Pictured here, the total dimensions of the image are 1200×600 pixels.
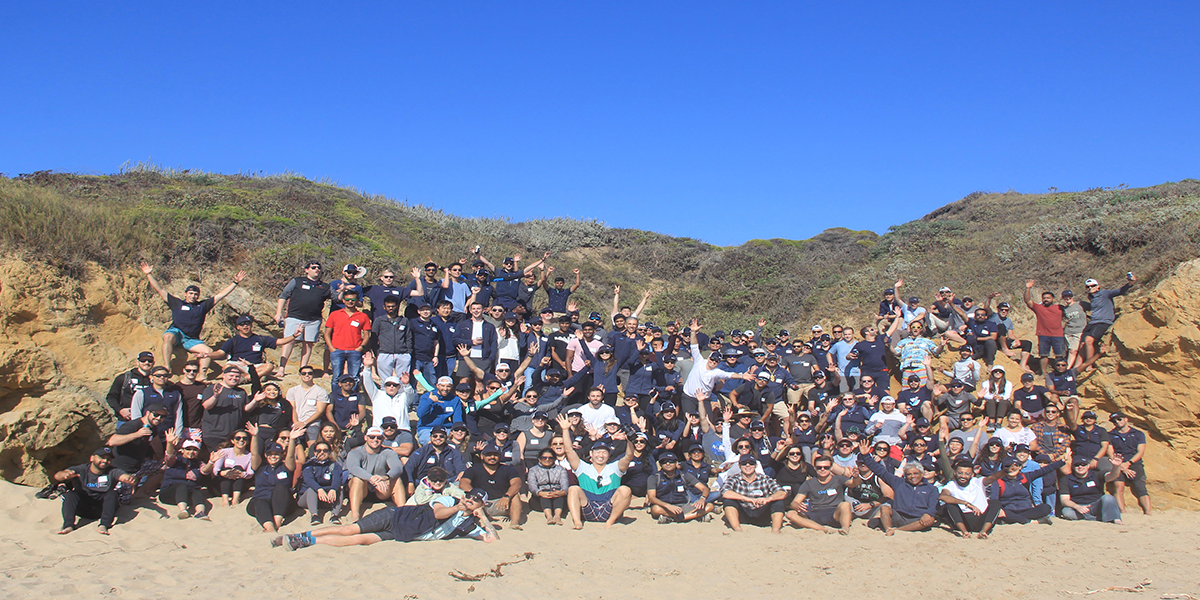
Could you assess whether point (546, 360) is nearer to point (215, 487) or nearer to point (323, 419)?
point (323, 419)

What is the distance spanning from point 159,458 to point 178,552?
4.69 feet

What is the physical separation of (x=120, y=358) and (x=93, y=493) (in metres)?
3.19

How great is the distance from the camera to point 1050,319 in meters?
10.8

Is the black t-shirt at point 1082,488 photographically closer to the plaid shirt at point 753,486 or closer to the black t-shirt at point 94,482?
the plaid shirt at point 753,486

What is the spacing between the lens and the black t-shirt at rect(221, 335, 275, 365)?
349 inches

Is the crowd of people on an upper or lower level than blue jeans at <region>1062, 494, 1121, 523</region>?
upper

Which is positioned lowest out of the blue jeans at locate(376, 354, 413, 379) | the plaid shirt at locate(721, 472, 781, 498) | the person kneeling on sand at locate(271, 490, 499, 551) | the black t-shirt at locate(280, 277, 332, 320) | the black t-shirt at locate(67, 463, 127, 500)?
the person kneeling on sand at locate(271, 490, 499, 551)

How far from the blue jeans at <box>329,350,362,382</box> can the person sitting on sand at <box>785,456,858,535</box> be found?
5581 mm

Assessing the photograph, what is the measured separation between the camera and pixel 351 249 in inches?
637

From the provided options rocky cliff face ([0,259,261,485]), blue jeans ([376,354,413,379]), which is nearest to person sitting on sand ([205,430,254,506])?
rocky cliff face ([0,259,261,485])

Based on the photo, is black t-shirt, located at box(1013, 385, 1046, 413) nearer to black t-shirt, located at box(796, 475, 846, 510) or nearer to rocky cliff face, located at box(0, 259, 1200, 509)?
rocky cliff face, located at box(0, 259, 1200, 509)

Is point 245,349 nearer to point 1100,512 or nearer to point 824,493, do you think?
point 824,493

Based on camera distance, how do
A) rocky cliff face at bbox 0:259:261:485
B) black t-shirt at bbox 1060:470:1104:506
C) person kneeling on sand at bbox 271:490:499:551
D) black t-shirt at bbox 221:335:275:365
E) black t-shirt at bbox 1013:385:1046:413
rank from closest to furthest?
person kneeling on sand at bbox 271:490:499:551 → rocky cliff face at bbox 0:259:261:485 → black t-shirt at bbox 1060:470:1104:506 → black t-shirt at bbox 221:335:275:365 → black t-shirt at bbox 1013:385:1046:413

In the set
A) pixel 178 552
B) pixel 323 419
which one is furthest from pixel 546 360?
pixel 178 552
